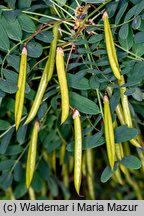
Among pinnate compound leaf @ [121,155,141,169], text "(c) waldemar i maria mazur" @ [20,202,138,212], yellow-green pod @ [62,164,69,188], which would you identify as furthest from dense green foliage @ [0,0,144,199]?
yellow-green pod @ [62,164,69,188]

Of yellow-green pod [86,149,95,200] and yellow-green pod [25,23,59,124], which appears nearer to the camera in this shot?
yellow-green pod [25,23,59,124]

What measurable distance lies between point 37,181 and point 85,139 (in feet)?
1.48

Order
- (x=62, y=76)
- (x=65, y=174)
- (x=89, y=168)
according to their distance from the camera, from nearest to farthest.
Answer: (x=62, y=76), (x=89, y=168), (x=65, y=174)

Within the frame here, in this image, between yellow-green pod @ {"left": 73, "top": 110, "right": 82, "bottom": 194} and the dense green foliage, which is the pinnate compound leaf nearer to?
the dense green foliage

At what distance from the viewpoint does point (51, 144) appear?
115 cm

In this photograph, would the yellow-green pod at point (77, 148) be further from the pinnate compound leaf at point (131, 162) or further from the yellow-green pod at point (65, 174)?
the yellow-green pod at point (65, 174)

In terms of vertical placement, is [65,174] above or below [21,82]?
below

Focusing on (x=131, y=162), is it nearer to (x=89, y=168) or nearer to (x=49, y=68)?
(x=49, y=68)

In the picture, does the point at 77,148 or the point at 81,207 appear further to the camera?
the point at 81,207

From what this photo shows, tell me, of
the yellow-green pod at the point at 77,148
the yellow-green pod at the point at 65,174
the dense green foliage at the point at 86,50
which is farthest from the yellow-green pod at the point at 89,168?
the yellow-green pod at the point at 77,148

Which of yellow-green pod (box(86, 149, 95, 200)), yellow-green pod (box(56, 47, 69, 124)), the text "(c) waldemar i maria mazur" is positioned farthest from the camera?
yellow-green pod (box(86, 149, 95, 200))

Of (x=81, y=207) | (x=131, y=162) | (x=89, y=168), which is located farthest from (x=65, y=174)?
(x=131, y=162)

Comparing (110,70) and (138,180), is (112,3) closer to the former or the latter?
(110,70)

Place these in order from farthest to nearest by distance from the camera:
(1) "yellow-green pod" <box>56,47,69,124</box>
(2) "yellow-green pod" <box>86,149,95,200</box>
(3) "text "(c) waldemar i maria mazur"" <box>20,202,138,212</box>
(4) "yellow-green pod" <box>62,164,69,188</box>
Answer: (4) "yellow-green pod" <box>62,164,69,188</box>, (2) "yellow-green pod" <box>86,149,95,200</box>, (3) "text "(c) waldemar i maria mazur"" <box>20,202,138,212</box>, (1) "yellow-green pod" <box>56,47,69,124</box>
